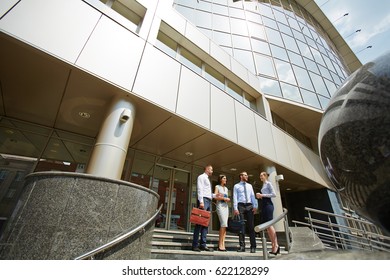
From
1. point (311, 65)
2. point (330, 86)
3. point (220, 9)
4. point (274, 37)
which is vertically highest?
point (220, 9)

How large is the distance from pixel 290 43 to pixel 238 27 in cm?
436

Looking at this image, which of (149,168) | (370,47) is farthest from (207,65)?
(370,47)

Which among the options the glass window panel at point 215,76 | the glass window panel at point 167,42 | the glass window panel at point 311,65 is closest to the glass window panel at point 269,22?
the glass window panel at point 311,65

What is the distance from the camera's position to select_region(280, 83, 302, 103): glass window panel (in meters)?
11.1

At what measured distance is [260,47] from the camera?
12.0m

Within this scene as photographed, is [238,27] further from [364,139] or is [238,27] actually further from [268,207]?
[364,139]

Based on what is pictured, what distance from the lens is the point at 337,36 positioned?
24.0 m

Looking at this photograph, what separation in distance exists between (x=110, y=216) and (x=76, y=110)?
4.13 metres

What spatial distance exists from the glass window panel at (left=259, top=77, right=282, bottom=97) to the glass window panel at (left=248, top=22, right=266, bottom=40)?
3.42 m

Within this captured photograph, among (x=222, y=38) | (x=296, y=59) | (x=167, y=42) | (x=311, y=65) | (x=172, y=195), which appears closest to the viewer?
(x=167, y=42)

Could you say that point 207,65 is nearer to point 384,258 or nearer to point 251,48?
point 251,48

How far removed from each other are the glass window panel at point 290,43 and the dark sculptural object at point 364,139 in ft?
47.2

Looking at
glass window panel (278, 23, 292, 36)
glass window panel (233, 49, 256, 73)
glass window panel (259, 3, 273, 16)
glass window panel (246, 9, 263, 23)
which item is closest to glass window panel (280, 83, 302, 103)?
glass window panel (233, 49, 256, 73)

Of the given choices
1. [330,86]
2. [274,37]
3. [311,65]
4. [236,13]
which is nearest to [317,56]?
[311,65]
